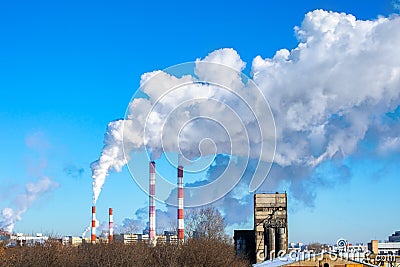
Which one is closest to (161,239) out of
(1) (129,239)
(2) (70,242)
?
(2) (70,242)

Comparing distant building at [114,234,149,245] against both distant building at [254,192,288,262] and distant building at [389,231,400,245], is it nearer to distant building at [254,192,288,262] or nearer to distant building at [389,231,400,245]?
distant building at [254,192,288,262]

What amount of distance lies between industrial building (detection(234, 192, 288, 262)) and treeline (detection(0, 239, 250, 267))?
7479mm

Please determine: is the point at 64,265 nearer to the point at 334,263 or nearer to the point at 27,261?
the point at 27,261

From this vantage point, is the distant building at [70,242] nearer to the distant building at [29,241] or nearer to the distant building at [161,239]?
the distant building at [29,241]

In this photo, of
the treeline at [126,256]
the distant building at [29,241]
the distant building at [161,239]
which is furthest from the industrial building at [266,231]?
the distant building at [29,241]

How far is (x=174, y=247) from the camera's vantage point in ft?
184

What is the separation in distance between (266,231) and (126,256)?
2263 cm

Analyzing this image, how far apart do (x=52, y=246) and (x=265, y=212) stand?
26583mm

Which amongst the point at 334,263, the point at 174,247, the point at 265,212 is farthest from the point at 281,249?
the point at 334,263

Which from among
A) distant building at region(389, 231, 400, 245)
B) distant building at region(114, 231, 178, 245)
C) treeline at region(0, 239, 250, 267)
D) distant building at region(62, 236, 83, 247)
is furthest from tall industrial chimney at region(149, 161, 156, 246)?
distant building at region(389, 231, 400, 245)

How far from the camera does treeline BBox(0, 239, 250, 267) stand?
47500mm

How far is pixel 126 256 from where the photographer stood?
157 ft

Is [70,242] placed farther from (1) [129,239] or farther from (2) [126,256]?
(2) [126,256]

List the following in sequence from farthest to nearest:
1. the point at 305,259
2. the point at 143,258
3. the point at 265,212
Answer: the point at 265,212, the point at 143,258, the point at 305,259
